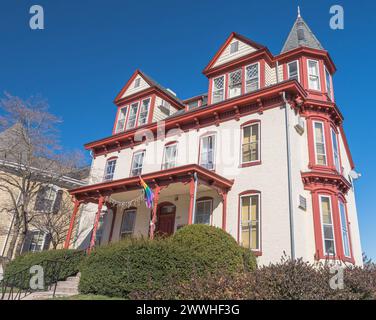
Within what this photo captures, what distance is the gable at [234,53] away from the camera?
15836mm

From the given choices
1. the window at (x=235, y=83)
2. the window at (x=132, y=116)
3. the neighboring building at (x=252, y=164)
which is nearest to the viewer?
the neighboring building at (x=252, y=164)

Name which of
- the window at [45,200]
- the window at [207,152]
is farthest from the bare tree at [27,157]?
the window at [207,152]

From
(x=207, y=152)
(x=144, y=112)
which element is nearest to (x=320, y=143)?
(x=207, y=152)

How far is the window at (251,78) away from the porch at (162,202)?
524cm

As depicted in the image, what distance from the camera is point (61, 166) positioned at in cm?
1886

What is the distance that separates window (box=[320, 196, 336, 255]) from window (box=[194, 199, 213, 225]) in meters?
4.57

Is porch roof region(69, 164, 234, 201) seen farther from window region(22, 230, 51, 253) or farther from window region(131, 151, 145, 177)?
window region(22, 230, 51, 253)

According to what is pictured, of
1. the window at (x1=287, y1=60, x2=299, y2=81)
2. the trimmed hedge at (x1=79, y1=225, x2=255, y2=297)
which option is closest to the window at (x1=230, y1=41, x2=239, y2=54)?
the window at (x1=287, y1=60, x2=299, y2=81)

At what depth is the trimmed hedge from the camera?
827 centimetres

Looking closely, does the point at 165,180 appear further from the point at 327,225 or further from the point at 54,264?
the point at 327,225

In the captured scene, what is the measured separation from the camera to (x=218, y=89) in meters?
16.1

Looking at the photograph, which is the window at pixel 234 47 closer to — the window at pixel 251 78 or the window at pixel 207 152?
the window at pixel 251 78

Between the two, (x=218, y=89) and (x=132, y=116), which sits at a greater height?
(x=132, y=116)

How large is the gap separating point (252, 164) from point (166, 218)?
5.10 m
